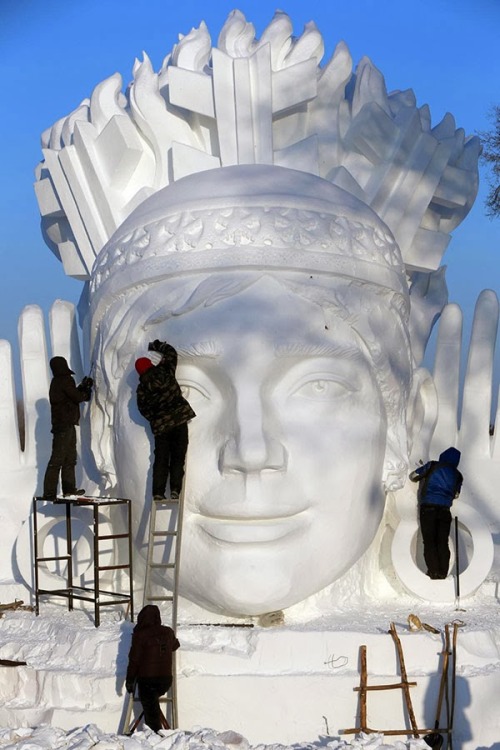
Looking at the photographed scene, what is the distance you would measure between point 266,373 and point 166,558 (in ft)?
5.20

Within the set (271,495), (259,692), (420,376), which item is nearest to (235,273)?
(271,495)

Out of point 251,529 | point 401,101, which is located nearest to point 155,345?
point 251,529

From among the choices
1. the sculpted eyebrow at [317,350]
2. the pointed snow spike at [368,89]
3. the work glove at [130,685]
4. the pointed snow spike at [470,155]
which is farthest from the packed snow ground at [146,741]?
the pointed snow spike at [470,155]

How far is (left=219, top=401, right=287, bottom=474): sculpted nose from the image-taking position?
768 centimetres

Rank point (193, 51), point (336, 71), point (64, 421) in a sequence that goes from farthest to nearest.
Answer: point (193, 51), point (336, 71), point (64, 421)

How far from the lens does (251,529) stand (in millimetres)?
7855

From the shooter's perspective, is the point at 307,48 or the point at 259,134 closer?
the point at 259,134

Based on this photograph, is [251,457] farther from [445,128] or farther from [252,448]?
[445,128]

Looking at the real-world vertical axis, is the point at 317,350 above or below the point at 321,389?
above

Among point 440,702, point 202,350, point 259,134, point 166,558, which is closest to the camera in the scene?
point 440,702

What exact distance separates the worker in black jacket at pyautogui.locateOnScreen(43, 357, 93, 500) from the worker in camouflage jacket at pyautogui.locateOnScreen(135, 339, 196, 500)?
39.2 inches

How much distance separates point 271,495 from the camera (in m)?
7.83

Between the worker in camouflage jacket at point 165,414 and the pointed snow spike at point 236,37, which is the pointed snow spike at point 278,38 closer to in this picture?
the pointed snow spike at point 236,37

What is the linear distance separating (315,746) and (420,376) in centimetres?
388
